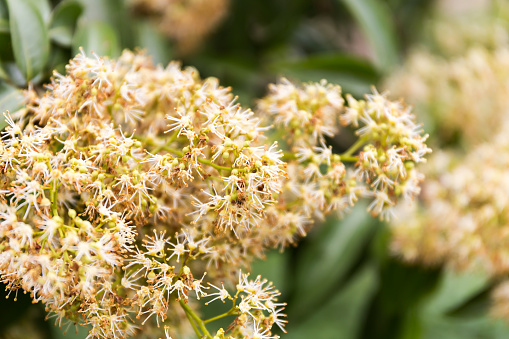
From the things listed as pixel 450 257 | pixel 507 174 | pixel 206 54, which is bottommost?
pixel 450 257

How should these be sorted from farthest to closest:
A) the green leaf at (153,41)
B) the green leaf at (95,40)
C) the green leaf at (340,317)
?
the green leaf at (340,317)
the green leaf at (153,41)
the green leaf at (95,40)

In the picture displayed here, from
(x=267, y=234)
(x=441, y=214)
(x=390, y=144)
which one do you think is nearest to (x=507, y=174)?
(x=441, y=214)

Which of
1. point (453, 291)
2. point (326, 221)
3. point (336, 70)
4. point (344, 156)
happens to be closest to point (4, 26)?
point (344, 156)

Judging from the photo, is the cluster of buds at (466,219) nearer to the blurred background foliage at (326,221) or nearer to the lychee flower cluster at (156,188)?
the blurred background foliage at (326,221)


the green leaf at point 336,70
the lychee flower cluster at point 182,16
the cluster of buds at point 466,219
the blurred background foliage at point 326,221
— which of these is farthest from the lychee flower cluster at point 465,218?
the lychee flower cluster at point 182,16

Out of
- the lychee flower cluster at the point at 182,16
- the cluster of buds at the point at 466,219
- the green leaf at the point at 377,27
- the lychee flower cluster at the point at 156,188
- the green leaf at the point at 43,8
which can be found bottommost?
the lychee flower cluster at the point at 156,188

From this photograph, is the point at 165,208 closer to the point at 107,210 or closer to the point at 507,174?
the point at 107,210

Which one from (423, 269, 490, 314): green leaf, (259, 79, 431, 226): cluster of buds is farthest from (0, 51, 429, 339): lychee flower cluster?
(423, 269, 490, 314): green leaf
